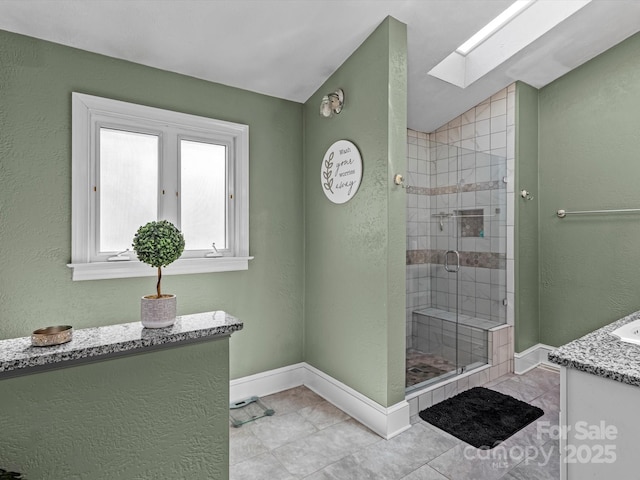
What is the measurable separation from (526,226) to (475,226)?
48cm

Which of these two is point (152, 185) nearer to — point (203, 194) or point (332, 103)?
point (203, 194)

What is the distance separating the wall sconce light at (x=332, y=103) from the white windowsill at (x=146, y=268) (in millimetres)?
1187

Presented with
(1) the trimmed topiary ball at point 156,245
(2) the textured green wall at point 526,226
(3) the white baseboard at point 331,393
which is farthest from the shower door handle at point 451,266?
(1) the trimmed topiary ball at point 156,245

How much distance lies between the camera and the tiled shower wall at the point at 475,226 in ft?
10.3

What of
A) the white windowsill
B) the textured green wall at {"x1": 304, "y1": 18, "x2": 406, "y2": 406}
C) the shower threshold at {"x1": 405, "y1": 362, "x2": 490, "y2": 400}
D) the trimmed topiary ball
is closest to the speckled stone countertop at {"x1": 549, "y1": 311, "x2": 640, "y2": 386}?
the textured green wall at {"x1": 304, "y1": 18, "x2": 406, "y2": 406}

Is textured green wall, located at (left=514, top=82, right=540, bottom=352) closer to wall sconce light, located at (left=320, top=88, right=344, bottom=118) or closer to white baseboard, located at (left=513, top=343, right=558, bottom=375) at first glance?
white baseboard, located at (left=513, top=343, right=558, bottom=375)

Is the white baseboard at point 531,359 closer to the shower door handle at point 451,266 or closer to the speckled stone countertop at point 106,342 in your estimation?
the shower door handle at point 451,266

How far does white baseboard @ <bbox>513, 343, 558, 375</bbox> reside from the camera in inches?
122

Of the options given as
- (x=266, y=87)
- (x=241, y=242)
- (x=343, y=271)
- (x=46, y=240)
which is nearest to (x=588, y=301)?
(x=343, y=271)

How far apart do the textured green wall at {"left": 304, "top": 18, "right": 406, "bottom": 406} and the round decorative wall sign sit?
0.16ft

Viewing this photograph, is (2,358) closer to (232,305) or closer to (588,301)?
(232,305)

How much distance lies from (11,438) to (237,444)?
51.2 inches

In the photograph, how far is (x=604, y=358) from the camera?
118 centimetres

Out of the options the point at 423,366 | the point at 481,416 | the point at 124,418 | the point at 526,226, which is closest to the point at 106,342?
the point at 124,418
